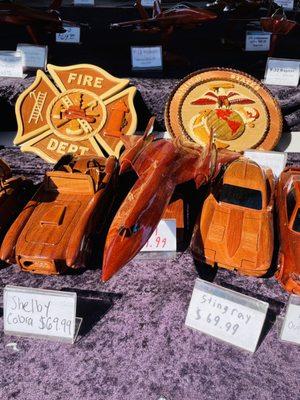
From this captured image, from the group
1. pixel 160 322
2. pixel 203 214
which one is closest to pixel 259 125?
pixel 203 214

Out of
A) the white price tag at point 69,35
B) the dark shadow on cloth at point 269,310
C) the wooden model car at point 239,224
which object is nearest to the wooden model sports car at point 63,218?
the wooden model car at point 239,224

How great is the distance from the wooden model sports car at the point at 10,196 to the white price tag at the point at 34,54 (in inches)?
33.1

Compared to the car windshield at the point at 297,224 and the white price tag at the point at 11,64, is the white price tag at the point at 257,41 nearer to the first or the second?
the white price tag at the point at 11,64

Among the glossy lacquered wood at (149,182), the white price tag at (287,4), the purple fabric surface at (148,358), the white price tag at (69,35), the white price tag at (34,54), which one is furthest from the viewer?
the white price tag at (287,4)

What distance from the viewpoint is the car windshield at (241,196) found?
1.59 m

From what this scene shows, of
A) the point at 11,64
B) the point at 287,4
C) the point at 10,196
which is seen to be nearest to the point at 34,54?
the point at 11,64

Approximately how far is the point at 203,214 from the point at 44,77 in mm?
1168

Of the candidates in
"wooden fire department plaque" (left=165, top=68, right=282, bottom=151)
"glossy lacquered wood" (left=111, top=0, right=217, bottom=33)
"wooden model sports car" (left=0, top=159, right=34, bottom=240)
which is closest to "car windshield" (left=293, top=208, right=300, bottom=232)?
"wooden fire department plaque" (left=165, top=68, right=282, bottom=151)

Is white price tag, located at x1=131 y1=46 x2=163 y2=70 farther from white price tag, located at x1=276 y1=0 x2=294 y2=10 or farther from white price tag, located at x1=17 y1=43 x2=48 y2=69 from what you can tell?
white price tag, located at x1=276 y1=0 x2=294 y2=10

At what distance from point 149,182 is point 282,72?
123 centimetres

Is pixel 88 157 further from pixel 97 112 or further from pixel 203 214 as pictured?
pixel 203 214

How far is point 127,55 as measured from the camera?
8.78ft

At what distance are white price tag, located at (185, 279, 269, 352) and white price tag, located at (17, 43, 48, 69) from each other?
5.46 ft

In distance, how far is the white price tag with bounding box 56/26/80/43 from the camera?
9.11 ft
